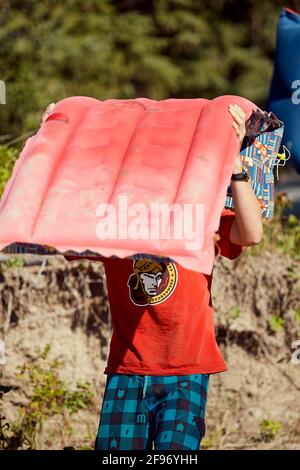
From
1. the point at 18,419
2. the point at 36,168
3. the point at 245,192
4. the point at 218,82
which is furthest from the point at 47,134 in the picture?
the point at 218,82

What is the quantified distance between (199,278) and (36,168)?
77cm

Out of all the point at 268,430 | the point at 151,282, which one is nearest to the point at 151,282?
the point at 151,282

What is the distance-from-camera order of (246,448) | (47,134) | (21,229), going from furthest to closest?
1. (246,448)
2. (47,134)
3. (21,229)

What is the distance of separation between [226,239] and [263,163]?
344 mm

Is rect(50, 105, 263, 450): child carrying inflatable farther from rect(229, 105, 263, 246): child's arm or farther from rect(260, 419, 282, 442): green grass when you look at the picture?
rect(260, 419, 282, 442): green grass

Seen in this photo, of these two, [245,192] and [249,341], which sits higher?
[245,192]

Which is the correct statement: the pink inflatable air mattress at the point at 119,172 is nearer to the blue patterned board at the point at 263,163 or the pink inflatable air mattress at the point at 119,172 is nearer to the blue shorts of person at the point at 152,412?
the blue patterned board at the point at 263,163

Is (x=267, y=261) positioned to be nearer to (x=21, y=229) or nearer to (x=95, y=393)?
(x=95, y=393)

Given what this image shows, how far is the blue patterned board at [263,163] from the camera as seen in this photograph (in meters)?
4.04

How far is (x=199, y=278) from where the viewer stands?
3975mm

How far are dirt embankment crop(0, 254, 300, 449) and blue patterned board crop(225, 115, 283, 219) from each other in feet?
8.10

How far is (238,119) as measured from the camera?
374 centimetres

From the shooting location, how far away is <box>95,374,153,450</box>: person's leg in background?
3838mm

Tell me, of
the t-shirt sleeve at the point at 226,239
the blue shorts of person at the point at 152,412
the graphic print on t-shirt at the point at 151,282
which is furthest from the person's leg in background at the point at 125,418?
the t-shirt sleeve at the point at 226,239
